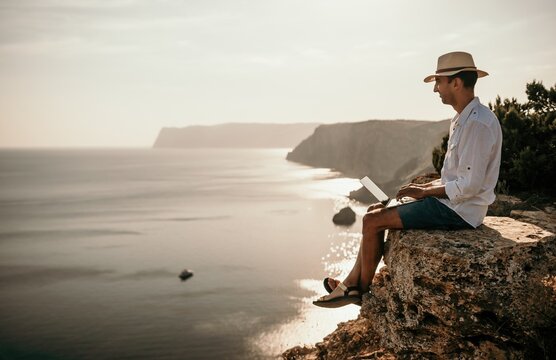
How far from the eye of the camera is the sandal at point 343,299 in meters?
5.14

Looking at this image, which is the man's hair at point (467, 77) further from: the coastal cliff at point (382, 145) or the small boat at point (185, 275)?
the coastal cliff at point (382, 145)

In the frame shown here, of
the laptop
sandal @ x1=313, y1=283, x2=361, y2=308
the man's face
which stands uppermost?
the man's face

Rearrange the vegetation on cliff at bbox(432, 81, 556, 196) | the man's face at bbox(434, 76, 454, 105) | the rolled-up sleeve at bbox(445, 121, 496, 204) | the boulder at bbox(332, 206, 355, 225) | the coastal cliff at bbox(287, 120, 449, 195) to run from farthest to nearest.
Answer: the coastal cliff at bbox(287, 120, 449, 195)
the boulder at bbox(332, 206, 355, 225)
the vegetation on cliff at bbox(432, 81, 556, 196)
the man's face at bbox(434, 76, 454, 105)
the rolled-up sleeve at bbox(445, 121, 496, 204)

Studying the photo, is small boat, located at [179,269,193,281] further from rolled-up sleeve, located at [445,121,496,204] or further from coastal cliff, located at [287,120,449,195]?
coastal cliff, located at [287,120,449,195]

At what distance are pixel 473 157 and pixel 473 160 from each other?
0.03 meters

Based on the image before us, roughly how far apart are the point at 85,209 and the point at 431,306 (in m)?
84.1

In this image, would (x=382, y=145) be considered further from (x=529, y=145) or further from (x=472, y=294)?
(x=472, y=294)

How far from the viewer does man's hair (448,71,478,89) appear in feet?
15.4

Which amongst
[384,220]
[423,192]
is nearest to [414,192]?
[423,192]

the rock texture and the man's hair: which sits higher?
the man's hair

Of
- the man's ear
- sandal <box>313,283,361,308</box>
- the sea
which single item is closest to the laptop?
sandal <box>313,283,361,308</box>

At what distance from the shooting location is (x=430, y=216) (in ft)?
16.0

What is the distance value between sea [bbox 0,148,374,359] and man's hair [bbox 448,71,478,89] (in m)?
21.4

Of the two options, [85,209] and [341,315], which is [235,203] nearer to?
[85,209]
